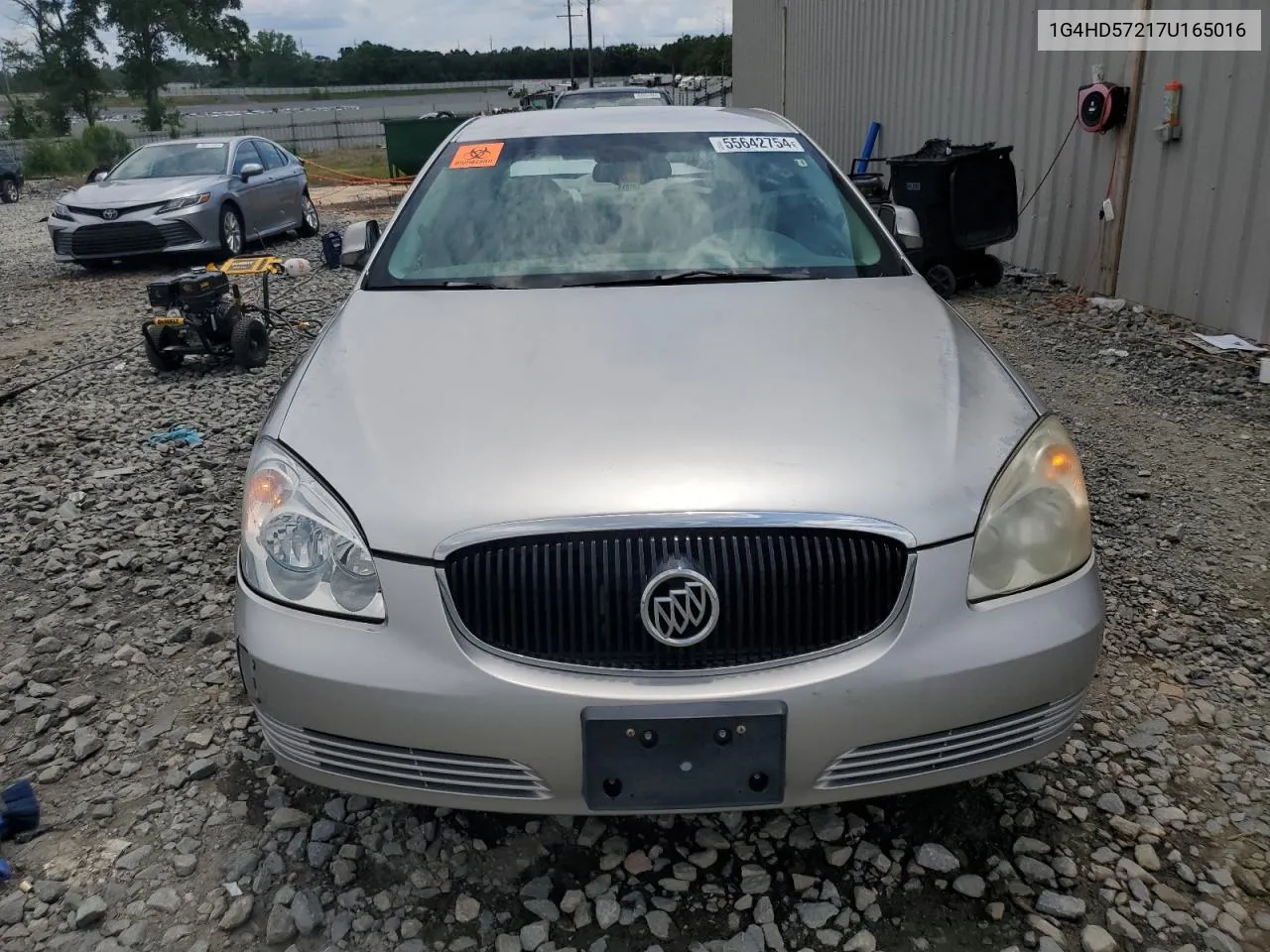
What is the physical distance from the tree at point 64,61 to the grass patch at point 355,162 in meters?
7.46

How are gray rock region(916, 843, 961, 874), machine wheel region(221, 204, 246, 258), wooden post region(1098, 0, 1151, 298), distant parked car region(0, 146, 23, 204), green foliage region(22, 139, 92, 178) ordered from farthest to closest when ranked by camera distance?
green foliage region(22, 139, 92, 178), distant parked car region(0, 146, 23, 204), machine wheel region(221, 204, 246, 258), wooden post region(1098, 0, 1151, 298), gray rock region(916, 843, 961, 874)

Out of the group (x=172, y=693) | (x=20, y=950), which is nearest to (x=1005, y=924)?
(x=20, y=950)

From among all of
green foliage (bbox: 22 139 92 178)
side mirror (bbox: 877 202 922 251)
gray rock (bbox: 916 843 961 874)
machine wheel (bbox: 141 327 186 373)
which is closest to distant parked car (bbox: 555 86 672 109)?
machine wheel (bbox: 141 327 186 373)

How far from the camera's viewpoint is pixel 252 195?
38.4 ft

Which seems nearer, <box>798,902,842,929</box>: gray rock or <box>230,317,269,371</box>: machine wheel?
<box>798,902,842,929</box>: gray rock

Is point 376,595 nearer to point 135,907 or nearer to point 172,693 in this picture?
point 135,907

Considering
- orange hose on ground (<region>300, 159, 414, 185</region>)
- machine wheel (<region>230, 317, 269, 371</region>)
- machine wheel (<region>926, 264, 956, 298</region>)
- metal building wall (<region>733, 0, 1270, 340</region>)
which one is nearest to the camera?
metal building wall (<region>733, 0, 1270, 340</region>)

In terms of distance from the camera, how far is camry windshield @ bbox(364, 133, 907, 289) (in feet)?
9.81

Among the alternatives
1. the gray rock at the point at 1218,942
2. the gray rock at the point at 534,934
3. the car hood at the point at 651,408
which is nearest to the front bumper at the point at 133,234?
the car hood at the point at 651,408

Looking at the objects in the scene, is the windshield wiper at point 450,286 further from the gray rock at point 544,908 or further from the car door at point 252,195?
the car door at point 252,195

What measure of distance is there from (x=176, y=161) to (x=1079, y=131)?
31.8ft

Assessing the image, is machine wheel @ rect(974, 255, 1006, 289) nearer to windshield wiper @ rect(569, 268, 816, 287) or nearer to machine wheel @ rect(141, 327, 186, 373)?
windshield wiper @ rect(569, 268, 816, 287)

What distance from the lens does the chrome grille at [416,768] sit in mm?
1844

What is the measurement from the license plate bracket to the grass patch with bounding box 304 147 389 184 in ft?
83.0
